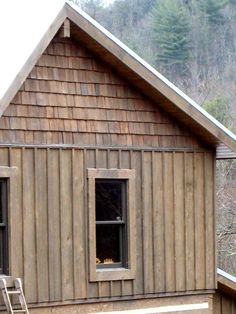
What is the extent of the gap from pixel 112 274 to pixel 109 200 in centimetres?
110

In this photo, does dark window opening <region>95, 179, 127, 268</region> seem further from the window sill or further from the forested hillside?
the forested hillside

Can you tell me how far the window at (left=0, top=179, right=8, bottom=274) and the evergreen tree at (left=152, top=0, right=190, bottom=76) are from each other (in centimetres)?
4547

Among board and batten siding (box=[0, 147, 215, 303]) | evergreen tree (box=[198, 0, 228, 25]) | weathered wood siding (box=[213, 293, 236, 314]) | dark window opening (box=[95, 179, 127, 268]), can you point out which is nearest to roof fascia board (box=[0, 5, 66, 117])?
board and batten siding (box=[0, 147, 215, 303])

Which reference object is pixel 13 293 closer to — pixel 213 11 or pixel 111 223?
pixel 111 223

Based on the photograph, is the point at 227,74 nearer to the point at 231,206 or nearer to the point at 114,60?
the point at 231,206

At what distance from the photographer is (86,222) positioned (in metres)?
16.5

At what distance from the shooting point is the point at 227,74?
5806 cm

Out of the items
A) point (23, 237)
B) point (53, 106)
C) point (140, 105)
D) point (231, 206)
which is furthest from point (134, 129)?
point (231, 206)

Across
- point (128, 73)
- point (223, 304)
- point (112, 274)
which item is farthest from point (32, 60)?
point (223, 304)

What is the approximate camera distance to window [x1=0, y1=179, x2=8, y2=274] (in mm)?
15820

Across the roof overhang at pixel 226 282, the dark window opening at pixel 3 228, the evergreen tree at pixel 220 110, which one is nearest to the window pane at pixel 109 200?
the dark window opening at pixel 3 228

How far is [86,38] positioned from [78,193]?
226 centimetres

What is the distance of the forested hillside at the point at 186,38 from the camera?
54562mm

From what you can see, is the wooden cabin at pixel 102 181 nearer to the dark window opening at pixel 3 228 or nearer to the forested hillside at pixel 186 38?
the dark window opening at pixel 3 228
